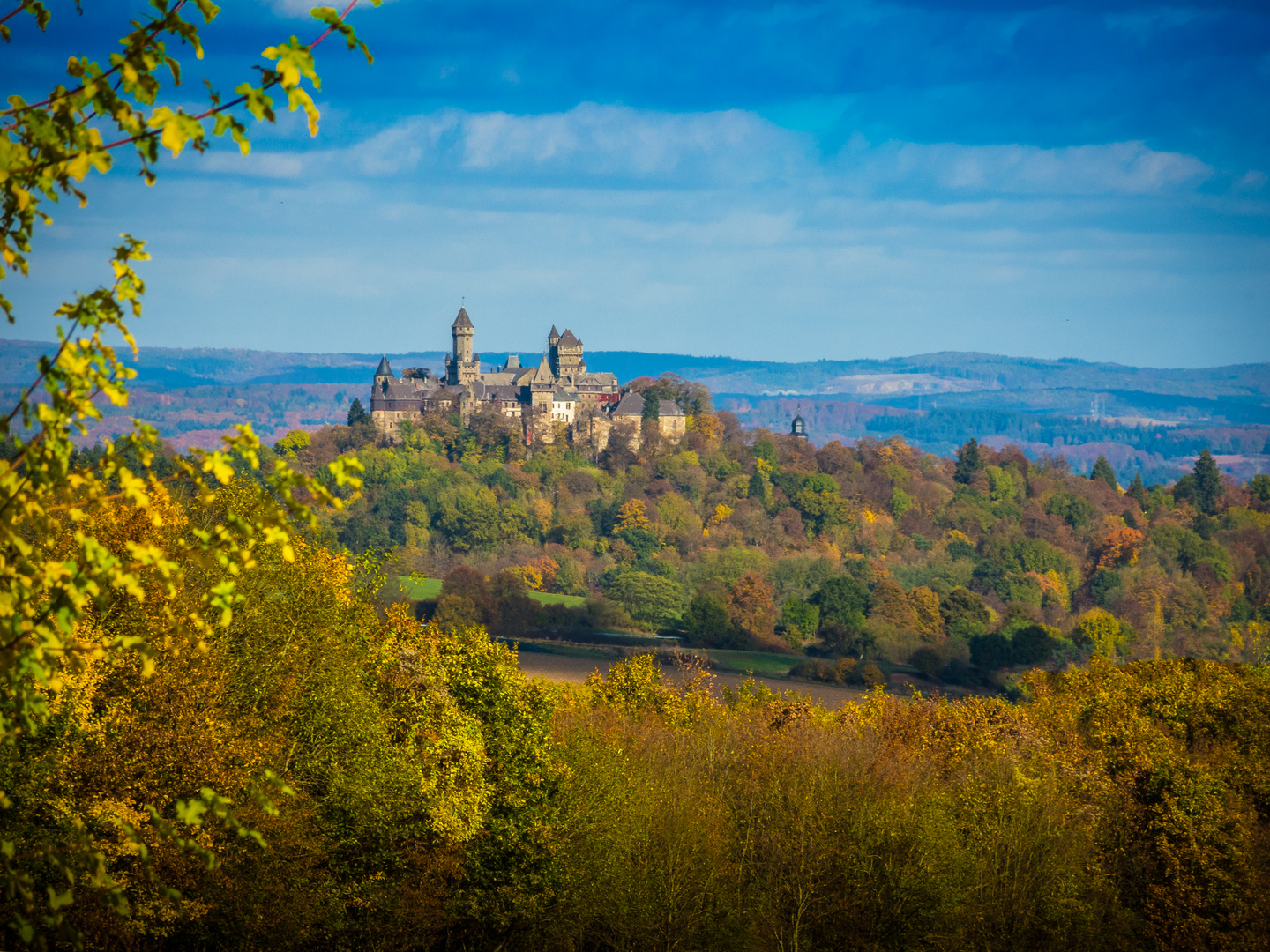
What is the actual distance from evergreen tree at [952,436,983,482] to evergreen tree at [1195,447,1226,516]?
2983 centimetres

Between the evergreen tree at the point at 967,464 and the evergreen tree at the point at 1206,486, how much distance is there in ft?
97.9

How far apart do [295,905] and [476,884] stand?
12.1 ft

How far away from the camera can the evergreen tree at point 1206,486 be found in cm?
16850

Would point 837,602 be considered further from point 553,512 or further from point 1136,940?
point 1136,940

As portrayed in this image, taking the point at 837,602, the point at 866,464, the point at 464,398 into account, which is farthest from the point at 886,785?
the point at 866,464

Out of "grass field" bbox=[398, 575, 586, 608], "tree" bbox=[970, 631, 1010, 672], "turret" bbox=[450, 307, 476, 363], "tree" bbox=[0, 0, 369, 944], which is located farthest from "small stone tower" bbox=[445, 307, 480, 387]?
"tree" bbox=[0, 0, 369, 944]

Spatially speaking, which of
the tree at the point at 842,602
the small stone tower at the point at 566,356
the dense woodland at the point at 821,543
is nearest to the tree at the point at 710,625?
the dense woodland at the point at 821,543

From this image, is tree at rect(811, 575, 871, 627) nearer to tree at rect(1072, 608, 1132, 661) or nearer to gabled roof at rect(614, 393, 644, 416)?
tree at rect(1072, 608, 1132, 661)

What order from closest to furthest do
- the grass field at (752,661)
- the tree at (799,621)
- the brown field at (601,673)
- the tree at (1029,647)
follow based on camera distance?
the brown field at (601,673) < the grass field at (752,661) < the tree at (1029,647) < the tree at (799,621)

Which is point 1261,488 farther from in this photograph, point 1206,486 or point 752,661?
point 752,661

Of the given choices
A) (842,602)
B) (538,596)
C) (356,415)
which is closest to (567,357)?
(356,415)

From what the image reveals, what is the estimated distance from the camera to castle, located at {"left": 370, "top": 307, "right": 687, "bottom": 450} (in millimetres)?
154250

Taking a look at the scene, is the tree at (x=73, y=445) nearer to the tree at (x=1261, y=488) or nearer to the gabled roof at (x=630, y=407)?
the gabled roof at (x=630, y=407)

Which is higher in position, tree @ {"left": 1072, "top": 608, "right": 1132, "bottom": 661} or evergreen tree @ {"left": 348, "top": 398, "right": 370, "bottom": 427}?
evergreen tree @ {"left": 348, "top": 398, "right": 370, "bottom": 427}
